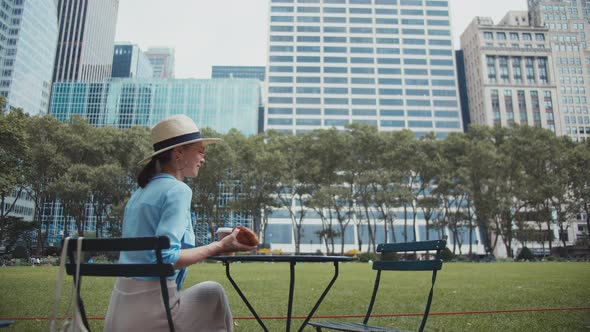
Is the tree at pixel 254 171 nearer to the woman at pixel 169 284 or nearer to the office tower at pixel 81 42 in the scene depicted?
the woman at pixel 169 284

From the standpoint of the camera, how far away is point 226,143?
37.8 metres

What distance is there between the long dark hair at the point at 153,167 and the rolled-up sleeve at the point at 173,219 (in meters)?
0.41

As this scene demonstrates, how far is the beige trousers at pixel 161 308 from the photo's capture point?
225 centimetres

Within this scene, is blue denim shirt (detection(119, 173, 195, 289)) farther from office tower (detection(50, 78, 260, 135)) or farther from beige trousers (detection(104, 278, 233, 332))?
office tower (detection(50, 78, 260, 135))

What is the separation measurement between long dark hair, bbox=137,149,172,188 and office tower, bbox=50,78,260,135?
89100 mm

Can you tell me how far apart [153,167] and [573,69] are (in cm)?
11564

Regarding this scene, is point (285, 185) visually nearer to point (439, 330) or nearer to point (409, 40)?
point (439, 330)

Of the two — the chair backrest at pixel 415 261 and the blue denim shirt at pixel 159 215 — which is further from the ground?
the blue denim shirt at pixel 159 215

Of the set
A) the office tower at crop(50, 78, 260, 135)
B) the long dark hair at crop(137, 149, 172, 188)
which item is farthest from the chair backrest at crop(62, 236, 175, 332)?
the office tower at crop(50, 78, 260, 135)

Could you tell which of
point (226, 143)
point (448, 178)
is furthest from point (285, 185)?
point (448, 178)

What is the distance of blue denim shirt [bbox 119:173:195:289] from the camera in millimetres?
2328

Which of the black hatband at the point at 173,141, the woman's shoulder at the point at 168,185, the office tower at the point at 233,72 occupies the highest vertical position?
the office tower at the point at 233,72

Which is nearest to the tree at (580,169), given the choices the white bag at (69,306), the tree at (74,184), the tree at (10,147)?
the tree at (74,184)

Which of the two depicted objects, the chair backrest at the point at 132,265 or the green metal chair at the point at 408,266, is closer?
the chair backrest at the point at 132,265
